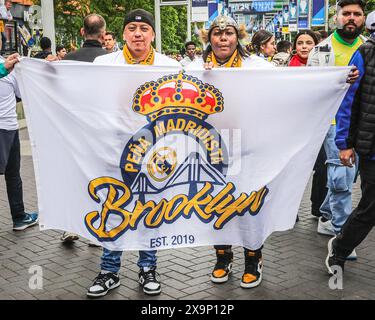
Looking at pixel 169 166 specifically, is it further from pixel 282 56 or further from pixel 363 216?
pixel 282 56

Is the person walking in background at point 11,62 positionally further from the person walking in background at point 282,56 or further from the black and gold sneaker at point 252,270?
the person walking in background at point 282,56

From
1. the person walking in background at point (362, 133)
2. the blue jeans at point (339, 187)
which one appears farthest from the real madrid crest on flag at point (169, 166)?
the blue jeans at point (339, 187)

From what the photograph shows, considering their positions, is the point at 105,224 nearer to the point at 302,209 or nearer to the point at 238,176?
the point at 238,176

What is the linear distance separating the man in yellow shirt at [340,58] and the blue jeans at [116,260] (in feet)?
5.87

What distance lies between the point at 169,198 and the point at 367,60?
70.0 inches

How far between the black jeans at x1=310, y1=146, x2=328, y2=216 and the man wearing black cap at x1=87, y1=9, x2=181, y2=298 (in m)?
2.57

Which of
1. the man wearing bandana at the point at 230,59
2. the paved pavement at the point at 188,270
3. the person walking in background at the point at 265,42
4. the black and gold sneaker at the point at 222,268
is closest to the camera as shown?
the paved pavement at the point at 188,270

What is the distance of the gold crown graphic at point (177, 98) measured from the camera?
4.14 meters

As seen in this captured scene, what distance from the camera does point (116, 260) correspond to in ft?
14.4

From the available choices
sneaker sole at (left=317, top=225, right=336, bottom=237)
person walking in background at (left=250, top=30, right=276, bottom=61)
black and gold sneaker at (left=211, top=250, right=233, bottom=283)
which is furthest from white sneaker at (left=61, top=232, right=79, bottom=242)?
person walking in background at (left=250, top=30, right=276, bottom=61)

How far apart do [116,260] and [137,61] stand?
1549 mm

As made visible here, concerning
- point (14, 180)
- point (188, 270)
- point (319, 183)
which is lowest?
point (188, 270)

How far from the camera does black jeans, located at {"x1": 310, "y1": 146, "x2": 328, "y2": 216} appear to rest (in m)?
6.25

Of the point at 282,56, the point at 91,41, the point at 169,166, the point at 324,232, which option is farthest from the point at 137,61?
the point at 282,56
